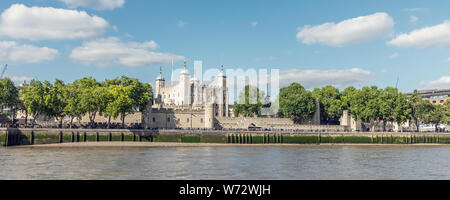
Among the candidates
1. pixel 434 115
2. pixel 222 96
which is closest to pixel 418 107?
pixel 434 115

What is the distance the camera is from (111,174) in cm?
3059

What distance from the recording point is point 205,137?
72.3 meters

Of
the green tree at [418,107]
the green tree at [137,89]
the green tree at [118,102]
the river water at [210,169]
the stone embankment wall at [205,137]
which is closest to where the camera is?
the river water at [210,169]

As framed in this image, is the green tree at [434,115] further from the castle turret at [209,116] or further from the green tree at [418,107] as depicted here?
the castle turret at [209,116]

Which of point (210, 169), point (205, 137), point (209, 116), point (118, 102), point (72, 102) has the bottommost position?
point (210, 169)

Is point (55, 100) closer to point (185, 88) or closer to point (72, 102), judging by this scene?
point (72, 102)

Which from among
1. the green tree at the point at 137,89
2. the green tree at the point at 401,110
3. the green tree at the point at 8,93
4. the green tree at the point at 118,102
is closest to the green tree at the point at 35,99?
the green tree at the point at 8,93

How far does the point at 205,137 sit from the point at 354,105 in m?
39.3

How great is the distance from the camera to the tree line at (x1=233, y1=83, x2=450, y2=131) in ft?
288

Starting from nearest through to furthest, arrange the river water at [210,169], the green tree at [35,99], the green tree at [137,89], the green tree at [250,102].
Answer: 1. the river water at [210,169]
2. the green tree at [35,99]
3. the green tree at [137,89]
4. the green tree at [250,102]

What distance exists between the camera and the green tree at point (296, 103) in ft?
304

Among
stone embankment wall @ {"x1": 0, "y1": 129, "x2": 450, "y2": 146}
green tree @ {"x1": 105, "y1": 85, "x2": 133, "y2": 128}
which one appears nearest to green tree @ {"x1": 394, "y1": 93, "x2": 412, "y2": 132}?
stone embankment wall @ {"x1": 0, "y1": 129, "x2": 450, "y2": 146}

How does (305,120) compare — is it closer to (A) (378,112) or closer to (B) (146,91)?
(A) (378,112)

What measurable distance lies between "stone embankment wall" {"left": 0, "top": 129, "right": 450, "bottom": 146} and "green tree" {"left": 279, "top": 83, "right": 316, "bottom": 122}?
14.2m
